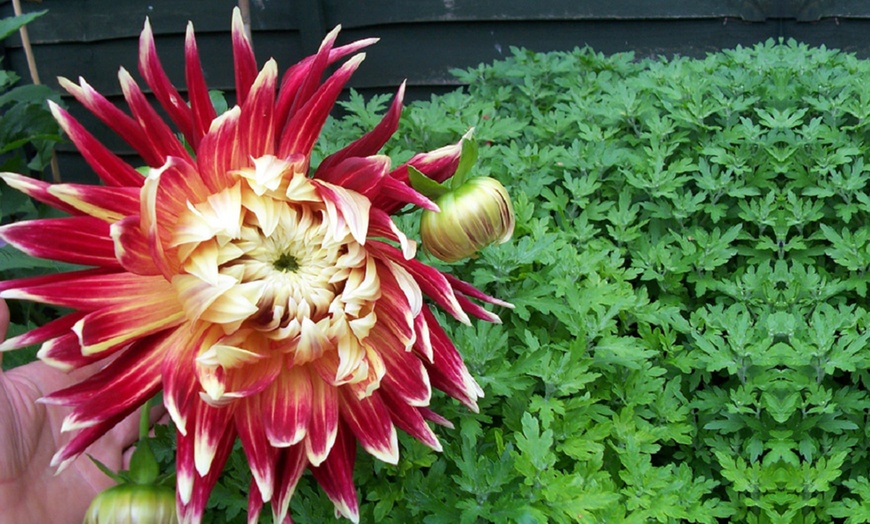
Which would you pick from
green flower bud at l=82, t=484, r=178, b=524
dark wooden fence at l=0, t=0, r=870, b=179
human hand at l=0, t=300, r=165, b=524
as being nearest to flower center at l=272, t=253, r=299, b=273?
green flower bud at l=82, t=484, r=178, b=524

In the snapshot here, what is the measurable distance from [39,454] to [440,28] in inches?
116

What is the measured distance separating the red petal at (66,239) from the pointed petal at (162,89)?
132 mm

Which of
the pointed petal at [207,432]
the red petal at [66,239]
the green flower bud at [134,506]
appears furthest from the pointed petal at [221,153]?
the green flower bud at [134,506]

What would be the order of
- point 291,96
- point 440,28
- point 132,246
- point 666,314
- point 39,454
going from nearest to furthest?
1. point 132,246
2. point 291,96
3. point 39,454
4. point 666,314
5. point 440,28

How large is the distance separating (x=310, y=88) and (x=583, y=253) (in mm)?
697

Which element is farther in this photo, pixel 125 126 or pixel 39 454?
pixel 39 454

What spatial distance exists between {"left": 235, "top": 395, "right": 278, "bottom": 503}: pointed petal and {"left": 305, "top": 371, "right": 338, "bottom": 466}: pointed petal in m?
0.04

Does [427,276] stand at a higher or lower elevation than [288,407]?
higher

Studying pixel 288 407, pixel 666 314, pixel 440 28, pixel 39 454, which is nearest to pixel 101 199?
pixel 288 407

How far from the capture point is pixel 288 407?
29.9 inches

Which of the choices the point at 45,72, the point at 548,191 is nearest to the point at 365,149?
the point at 548,191

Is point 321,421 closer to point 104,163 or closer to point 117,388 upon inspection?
point 117,388

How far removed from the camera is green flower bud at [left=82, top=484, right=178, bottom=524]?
0.81m

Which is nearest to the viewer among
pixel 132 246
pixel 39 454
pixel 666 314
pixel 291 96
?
pixel 132 246
